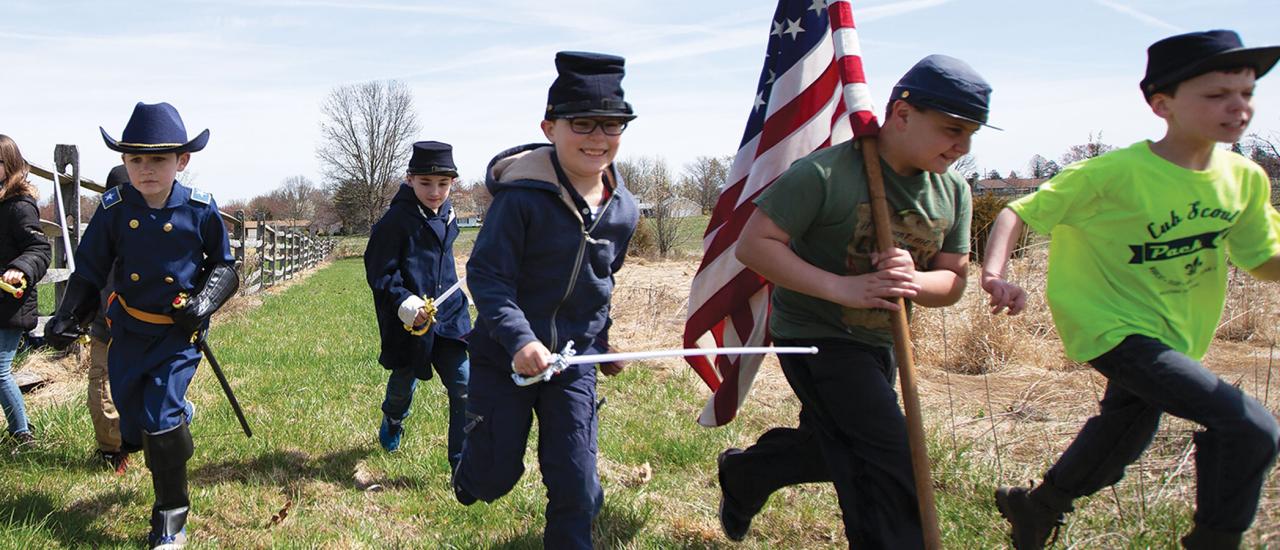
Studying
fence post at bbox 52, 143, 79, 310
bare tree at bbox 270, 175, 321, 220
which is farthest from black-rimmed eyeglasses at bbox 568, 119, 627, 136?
bare tree at bbox 270, 175, 321, 220

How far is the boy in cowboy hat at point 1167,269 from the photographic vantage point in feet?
10.0

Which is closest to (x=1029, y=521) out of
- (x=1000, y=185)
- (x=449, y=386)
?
(x=449, y=386)

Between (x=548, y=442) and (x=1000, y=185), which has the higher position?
(x=1000, y=185)

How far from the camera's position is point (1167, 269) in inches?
129

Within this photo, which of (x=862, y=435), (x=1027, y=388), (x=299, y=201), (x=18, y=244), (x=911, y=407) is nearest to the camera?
(x=911, y=407)

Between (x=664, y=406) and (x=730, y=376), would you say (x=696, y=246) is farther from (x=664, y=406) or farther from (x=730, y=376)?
(x=730, y=376)

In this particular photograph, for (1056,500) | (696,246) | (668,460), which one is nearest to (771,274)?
(1056,500)

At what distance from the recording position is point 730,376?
13.7ft

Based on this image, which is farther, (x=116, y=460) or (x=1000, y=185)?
(x=1000, y=185)

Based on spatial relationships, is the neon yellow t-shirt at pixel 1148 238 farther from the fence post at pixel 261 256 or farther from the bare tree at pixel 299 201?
the bare tree at pixel 299 201

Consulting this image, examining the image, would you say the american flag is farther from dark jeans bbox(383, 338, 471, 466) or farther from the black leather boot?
the black leather boot

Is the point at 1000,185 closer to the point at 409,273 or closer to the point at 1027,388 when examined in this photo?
the point at 1027,388

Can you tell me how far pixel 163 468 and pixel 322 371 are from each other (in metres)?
4.03

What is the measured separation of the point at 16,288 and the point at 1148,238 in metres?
5.36
